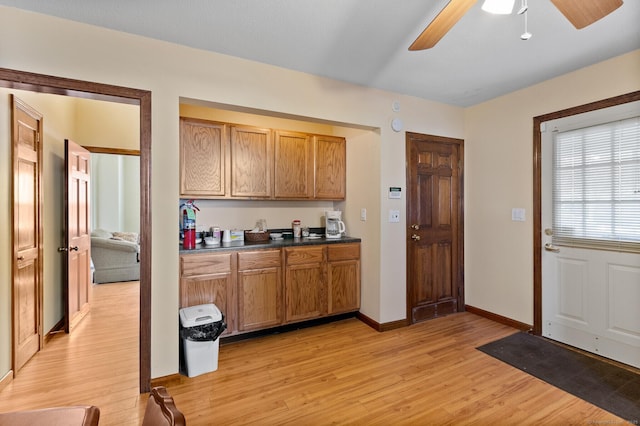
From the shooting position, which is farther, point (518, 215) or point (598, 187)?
point (518, 215)

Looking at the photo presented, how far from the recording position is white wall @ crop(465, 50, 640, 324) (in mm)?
2957

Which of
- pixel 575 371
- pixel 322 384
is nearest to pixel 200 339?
pixel 322 384

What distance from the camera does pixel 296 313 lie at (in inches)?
125

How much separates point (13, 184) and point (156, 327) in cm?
153

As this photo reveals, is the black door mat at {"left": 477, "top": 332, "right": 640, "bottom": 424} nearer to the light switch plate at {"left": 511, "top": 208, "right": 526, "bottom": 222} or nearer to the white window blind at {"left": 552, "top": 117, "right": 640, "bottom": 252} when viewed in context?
the white window blind at {"left": 552, "top": 117, "right": 640, "bottom": 252}

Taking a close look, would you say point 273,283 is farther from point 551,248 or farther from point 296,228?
point 551,248

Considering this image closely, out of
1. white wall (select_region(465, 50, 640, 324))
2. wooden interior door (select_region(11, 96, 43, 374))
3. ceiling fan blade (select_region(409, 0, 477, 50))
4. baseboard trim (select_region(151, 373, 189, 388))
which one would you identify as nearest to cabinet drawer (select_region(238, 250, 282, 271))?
baseboard trim (select_region(151, 373, 189, 388))

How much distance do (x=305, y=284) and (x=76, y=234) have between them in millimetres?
2572

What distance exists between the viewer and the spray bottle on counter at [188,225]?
9.34ft

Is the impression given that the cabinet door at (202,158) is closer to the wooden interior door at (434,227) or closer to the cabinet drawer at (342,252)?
the cabinet drawer at (342,252)

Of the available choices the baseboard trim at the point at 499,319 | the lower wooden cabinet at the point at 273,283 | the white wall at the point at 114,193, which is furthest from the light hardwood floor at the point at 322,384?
the white wall at the point at 114,193

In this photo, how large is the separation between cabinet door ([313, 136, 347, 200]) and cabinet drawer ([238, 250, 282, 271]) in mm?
916

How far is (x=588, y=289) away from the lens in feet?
9.04

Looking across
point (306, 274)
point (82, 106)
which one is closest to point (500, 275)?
point (306, 274)
